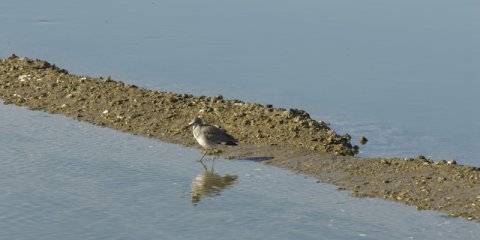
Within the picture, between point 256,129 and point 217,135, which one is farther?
point 256,129

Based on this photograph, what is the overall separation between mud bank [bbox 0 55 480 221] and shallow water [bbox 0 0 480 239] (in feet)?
1.47

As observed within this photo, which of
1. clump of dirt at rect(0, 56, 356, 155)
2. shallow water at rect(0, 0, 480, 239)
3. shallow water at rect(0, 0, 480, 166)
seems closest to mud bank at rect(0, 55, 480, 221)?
clump of dirt at rect(0, 56, 356, 155)

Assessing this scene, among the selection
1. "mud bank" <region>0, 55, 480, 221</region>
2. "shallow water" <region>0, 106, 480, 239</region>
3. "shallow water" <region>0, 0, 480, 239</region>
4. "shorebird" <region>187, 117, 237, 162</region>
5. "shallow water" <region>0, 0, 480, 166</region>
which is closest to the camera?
"shallow water" <region>0, 106, 480, 239</region>

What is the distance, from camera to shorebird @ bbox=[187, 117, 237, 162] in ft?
59.3

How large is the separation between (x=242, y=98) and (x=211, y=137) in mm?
4573

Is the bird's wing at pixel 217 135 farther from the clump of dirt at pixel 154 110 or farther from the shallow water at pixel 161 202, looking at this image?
the clump of dirt at pixel 154 110

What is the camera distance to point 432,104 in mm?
22281

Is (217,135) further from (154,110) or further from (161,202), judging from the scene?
(154,110)

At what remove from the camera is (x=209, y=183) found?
56.4 feet

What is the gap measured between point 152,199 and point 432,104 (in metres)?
8.58

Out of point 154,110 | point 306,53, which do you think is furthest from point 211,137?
point 306,53

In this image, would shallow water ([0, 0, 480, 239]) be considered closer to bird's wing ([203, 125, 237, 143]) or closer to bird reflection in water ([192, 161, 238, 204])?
bird reflection in water ([192, 161, 238, 204])

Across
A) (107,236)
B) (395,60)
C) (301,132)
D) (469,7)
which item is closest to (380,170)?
(301,132)

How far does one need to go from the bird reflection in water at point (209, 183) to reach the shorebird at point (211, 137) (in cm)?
52
